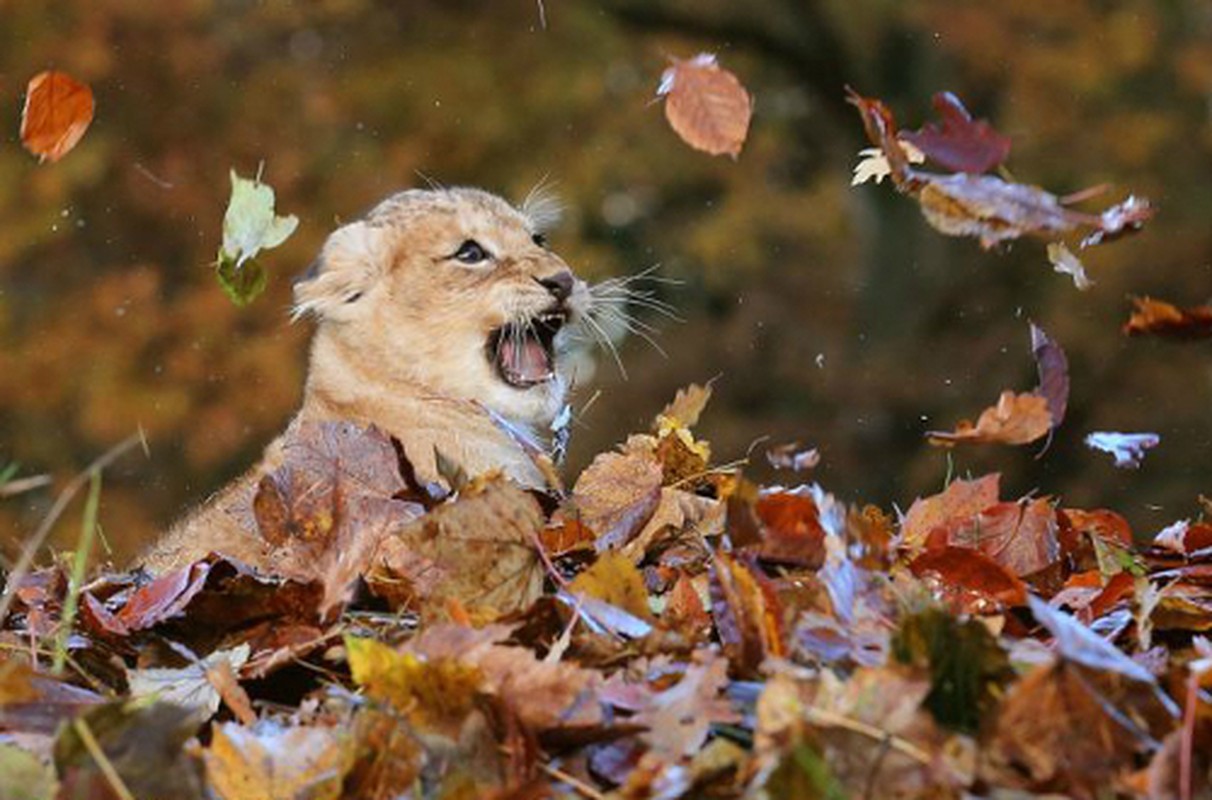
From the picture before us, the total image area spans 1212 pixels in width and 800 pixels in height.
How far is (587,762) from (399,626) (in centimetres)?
68

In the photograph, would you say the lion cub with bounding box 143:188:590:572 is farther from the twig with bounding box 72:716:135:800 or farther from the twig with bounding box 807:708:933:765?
the twig with bounding box 807:708:933:765

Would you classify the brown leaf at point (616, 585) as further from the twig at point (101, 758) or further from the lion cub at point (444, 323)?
the lion cub at point (444, 323)

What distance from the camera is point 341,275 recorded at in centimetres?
709

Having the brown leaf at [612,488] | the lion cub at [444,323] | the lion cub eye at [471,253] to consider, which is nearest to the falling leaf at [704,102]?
the brown leaf at [612,488]

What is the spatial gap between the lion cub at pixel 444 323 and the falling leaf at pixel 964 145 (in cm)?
315

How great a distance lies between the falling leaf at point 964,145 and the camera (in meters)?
3.43

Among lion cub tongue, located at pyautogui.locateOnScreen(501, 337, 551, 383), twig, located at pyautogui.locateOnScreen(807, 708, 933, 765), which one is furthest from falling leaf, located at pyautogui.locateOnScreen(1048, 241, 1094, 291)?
lion cub tongue, located at pyautogui.locateOnScreen(501, 337, 551, 383)

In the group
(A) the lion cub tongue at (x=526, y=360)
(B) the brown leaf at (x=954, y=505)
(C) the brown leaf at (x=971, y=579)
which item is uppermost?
(C) the brown leaf at (x=971, y=579)

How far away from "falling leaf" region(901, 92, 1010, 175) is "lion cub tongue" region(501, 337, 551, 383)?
341 cm

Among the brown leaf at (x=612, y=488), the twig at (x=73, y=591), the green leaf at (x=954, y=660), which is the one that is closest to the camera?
the green leaf at (x=954, y=660)

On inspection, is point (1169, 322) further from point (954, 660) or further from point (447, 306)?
point (447, 306)

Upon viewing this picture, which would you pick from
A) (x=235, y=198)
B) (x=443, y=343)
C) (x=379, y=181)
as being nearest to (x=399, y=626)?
(x=235, y=198)

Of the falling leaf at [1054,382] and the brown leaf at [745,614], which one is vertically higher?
the brown leaf at [745,614]

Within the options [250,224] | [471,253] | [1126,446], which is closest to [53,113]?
[250,224]
